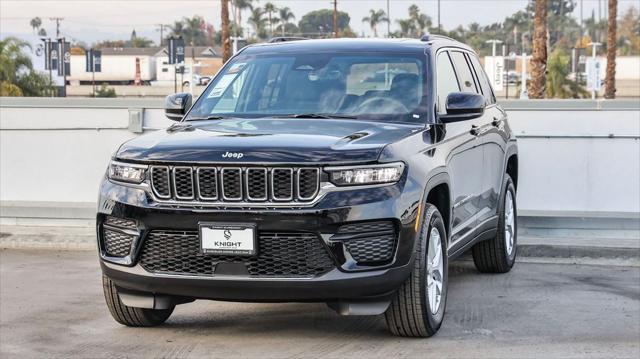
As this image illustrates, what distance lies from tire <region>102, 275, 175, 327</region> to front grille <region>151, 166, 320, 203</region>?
3.09ft

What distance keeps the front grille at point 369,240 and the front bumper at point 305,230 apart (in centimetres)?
3

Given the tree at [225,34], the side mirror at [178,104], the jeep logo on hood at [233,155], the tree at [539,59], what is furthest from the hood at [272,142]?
the tree at [225,34]

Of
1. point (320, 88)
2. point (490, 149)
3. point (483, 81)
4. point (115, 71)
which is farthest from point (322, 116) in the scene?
point (115, 71)

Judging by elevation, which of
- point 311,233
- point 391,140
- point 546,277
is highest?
point 391,140

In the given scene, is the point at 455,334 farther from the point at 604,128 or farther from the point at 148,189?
the point at 604,128

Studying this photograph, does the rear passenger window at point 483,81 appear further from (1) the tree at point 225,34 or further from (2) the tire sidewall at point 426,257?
(1) the tree at point 225,34

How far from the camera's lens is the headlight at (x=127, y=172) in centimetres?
689

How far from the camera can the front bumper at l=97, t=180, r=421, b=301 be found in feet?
21.5

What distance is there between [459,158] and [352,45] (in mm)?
1100

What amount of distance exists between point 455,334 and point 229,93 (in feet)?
7.55

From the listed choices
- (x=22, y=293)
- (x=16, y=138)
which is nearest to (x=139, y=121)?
(x=16, y=138)

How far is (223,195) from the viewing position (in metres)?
6.66

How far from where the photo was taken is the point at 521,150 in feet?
41.7

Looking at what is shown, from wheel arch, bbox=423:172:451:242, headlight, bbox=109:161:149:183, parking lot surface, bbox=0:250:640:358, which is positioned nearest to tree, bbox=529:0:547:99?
parking lot surface, bbox=0:250:640:358
